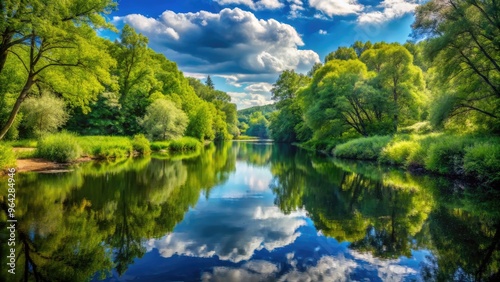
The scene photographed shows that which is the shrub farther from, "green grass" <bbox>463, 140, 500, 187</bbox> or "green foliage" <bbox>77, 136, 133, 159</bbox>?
"green foliage" <bbox>77, 136, 133, 159</bbox>

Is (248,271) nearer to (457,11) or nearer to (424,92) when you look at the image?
(457,11)

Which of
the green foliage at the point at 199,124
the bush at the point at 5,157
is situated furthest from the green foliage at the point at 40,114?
the green foliage at the point at 199,124

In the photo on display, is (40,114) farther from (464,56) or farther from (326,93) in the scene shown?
(464,56)

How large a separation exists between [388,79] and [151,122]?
2746cm

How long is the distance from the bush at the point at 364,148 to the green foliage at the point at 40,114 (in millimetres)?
27046

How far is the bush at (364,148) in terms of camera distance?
2581cm

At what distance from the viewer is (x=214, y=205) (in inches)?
392

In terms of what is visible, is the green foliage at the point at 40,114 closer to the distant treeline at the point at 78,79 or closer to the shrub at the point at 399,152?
the distant treeline at the point at 78,79

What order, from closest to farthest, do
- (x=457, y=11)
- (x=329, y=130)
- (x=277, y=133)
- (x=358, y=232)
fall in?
(x=358, y=232) → (x=457, y=11) → (x=329, y=130) → (x=277, y=133)

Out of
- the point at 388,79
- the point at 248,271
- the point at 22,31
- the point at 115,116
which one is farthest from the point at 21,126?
the point at 388,79

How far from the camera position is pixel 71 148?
19.8 meters

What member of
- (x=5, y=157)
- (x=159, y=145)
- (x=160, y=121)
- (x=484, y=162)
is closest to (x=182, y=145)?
(x=160, y=121)

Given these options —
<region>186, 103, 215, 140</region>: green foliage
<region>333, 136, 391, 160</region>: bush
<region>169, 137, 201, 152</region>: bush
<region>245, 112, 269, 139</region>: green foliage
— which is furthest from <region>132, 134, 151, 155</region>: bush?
<region>245, 112, 269, 139</region>: green foliage

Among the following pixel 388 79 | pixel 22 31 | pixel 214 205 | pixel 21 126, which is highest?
pixel 388 79
